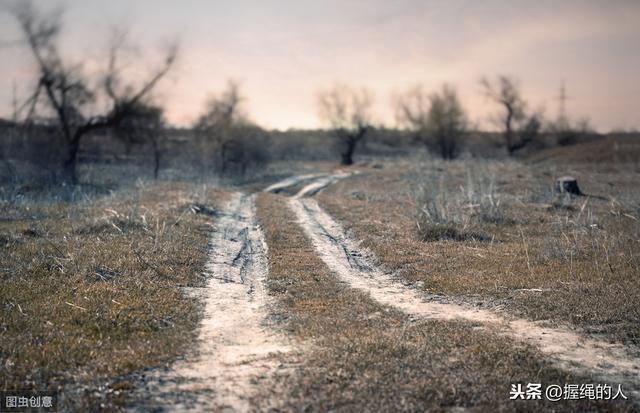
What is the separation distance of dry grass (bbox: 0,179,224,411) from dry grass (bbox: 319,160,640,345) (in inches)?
187

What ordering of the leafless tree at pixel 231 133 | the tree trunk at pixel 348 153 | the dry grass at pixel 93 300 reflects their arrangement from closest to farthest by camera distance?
the dry grass at pixel 93 300
the leafless tree at pixel 231 133
the tree trunk at pixel 348 153

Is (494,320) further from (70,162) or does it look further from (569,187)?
(70,162)

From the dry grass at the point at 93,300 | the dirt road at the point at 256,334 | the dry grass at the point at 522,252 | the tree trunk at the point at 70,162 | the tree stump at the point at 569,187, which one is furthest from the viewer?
the tree trunk at the point at 70,162

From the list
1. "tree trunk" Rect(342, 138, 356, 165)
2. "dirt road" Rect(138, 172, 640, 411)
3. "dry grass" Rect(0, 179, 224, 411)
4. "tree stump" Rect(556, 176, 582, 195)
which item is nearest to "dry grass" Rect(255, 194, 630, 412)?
"dirt road" Rect(138, 172, 640, 411)

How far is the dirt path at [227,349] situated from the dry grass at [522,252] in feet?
11.0

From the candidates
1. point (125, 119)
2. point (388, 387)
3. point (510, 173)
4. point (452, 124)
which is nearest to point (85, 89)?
point (125, 119)

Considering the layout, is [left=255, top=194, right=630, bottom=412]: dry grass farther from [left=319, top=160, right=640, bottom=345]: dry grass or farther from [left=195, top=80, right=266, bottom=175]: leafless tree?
[left=195, top=80, right=266, bottom=175]: leafless tree

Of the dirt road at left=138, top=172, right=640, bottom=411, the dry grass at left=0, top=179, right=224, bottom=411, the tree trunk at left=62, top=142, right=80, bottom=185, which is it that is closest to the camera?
the dirt road at left=138, top=172, right=640, bottom=411

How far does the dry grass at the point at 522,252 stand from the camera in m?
8.45

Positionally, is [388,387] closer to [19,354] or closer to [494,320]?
[494,320]

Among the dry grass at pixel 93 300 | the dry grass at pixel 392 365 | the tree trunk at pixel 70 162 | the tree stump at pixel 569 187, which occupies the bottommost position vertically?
the dry grass at pixel 392 365

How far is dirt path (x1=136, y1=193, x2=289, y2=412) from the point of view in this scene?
5473 mm

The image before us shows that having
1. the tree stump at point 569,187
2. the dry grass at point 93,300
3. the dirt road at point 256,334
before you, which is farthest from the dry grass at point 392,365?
the tree stump at point 569,187

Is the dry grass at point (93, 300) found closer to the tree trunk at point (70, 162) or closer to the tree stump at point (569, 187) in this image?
the tree trunk at point (70, 162)
